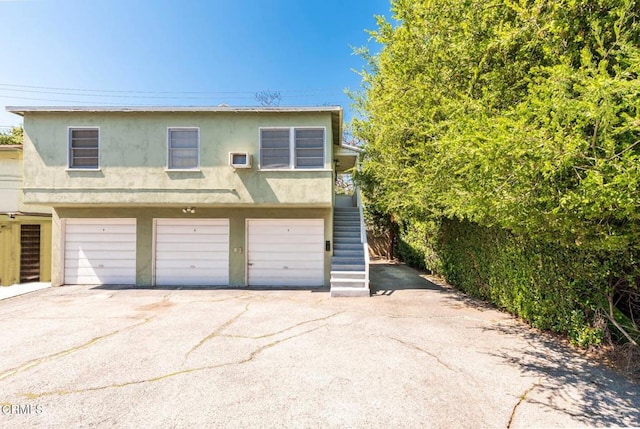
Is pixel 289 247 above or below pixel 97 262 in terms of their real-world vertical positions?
Answer: above

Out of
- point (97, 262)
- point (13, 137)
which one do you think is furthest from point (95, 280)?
point (13, 137)

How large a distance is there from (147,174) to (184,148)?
134 cm

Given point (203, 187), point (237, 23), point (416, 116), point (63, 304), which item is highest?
point (237, 23)

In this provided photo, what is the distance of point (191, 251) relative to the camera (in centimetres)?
1056

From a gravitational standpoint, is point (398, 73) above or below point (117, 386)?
→ above

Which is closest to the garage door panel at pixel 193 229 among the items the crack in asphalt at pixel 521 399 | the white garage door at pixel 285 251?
the white garage door at pixel 285 251

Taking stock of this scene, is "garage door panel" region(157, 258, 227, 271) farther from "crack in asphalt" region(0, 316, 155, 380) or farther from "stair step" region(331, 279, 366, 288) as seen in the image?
"crack in asphalt" region(0, 316, 155, 380)

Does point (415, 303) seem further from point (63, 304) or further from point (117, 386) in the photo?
point (63, 304)

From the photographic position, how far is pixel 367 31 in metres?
7.68

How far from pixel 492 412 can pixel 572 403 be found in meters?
1.04

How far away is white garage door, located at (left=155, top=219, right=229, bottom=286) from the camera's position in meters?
A: 10.5

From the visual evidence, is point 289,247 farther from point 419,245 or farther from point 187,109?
point 419,245

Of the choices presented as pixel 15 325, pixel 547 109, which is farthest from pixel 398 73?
pixel 15 325

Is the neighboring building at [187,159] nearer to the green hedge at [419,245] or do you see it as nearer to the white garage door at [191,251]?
the white garage door at [191,251]
